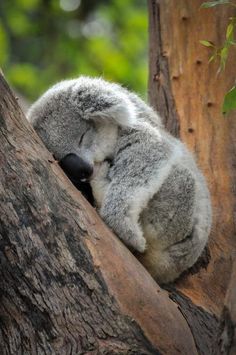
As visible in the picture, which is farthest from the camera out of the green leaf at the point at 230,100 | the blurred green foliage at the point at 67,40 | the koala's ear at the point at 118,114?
the blurred green foliage at the point at 67,40

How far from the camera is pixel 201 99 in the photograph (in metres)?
6.25

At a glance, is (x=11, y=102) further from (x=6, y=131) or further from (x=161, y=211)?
(x=161, y=211)

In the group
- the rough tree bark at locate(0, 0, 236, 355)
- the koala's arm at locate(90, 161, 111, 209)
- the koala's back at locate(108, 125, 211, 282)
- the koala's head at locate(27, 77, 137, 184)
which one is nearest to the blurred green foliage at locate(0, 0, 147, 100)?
the koala's head at locate(27, 77, 137, 184)

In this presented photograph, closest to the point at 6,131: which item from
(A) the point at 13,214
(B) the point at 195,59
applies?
(A) the point at 13,214

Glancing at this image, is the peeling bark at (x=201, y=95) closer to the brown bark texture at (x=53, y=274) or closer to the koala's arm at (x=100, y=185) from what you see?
the koala's arm at (x=100, y=185)

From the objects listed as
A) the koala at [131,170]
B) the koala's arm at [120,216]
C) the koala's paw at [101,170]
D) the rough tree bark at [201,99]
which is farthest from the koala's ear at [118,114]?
the rough tree bark at [201,99]

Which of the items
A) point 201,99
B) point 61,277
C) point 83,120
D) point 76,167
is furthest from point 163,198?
point 201,99

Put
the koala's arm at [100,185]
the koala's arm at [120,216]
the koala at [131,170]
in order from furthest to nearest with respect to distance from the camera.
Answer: the koala's arm at [100,185] → the koala at [131,170] → the koala's arm at [120,216]

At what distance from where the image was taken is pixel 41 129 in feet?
17.5

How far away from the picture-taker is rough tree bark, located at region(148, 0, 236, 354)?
5.64 meters

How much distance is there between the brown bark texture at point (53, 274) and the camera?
425 centimetres

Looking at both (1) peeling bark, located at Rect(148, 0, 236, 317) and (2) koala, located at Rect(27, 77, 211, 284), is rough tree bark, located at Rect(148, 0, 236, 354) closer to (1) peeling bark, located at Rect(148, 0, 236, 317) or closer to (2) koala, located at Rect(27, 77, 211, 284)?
(1) peeling bark, located at Rect(148, 0, 236, 317)

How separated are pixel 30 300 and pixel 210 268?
1649 mm

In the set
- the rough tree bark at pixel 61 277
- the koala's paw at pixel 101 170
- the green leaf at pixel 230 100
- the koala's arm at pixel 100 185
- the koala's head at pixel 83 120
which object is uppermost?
the koala's head at pixel 83 120
